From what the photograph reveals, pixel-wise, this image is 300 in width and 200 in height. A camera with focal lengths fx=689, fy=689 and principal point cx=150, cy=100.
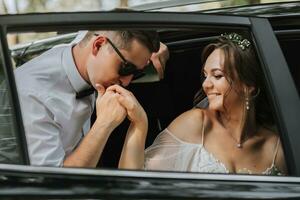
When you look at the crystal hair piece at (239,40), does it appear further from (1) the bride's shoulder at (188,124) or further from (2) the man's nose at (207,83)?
(1) the bride's shoulder at (188,124)

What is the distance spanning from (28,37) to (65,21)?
0.24 m

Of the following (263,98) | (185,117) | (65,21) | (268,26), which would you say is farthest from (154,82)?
(65,21)

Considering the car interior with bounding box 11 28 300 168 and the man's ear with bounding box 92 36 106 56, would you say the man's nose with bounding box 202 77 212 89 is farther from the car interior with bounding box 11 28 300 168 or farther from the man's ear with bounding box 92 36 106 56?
the man's ear with bounding box 92 36 106 56

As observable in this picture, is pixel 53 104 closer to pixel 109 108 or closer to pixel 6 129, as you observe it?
pixel 109 108

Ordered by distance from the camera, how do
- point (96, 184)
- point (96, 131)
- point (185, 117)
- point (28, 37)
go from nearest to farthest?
point (96, 184), point (28, 37), point (96, 131), point (185, 117)

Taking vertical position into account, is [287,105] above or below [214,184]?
above

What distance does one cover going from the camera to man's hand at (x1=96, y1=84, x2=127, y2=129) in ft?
8.52

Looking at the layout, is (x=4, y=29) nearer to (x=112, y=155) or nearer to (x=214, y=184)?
(x=214, y=184)

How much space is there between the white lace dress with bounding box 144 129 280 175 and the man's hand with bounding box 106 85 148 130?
0.17m

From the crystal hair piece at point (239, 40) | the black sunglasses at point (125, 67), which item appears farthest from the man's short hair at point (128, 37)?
the crystal hair piece at point (239, 40)

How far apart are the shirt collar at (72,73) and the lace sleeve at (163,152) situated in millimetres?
398

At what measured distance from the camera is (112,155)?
9.80 feet

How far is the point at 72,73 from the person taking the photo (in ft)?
8.68

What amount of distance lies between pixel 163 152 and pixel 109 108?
376mm
